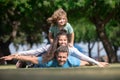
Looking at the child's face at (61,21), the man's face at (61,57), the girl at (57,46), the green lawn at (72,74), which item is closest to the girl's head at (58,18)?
the child's face at (61,21)

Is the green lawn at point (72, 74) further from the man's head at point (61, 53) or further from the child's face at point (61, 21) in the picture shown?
the child's face at point (61, 21)

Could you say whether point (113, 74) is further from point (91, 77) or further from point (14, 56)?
point (14, 56)

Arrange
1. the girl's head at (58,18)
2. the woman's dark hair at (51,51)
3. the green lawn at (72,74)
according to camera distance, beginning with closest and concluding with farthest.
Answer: the green lawn at (72,74) → the woman's dark hair at (51,51) → the girl's head at (58,18)

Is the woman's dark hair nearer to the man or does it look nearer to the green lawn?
the man

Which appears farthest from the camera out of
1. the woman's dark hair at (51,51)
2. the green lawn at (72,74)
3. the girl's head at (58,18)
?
the girl's head at (58,18)

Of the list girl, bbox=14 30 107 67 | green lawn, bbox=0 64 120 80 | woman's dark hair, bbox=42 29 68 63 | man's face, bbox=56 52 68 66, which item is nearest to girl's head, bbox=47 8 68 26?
girl, bbox=14 30 107 67

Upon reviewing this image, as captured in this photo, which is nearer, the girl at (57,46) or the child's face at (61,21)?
the girl at (57,46)

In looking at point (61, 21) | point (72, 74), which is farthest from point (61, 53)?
point (61, 21)

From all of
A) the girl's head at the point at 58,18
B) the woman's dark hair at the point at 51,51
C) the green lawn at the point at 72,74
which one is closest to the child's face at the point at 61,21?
the girl's head at the point at 58,18

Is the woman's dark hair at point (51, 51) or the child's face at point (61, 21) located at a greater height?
the child's face at point (61, 21)

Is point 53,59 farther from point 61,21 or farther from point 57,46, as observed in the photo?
point 61,21

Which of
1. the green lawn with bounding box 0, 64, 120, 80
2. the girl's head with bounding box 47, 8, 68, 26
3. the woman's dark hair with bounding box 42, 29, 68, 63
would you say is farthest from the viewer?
the girl's head with bounding box 47, 8, 68, 26

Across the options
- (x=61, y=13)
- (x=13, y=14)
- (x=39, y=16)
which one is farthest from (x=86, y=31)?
(x=61, y=13)

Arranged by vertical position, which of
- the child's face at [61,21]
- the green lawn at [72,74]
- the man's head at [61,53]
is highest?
the child's face at [61,21]
